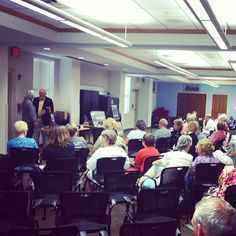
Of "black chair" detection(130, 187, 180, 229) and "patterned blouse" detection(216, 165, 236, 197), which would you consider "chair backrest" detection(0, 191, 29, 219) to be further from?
"patterned blouse" detection(216, 165, 236, 197)

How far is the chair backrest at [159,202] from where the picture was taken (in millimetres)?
3113

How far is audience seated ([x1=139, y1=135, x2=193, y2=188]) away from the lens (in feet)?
12.9

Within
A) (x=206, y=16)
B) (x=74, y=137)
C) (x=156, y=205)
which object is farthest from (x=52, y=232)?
(x=74, y=137)

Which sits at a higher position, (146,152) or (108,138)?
Answer: (108,138)

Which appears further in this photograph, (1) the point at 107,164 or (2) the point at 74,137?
(2) the point at 74,137

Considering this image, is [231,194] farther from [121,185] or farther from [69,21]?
[69,21]

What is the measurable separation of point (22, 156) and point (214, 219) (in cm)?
340

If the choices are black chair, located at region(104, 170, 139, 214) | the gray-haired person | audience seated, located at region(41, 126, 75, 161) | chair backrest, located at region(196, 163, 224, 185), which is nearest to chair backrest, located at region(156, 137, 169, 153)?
chair backrest, located at region(196, 163, 224, 185)

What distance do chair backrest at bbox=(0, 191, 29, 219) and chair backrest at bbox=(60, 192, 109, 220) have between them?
0.32 meters

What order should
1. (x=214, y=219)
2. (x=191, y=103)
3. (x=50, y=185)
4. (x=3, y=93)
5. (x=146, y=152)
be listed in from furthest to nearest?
(x=191, y=103)
(x=3, y=93)
(x=146, y=152)
(x=50, y=185)
(x=214, y=219)

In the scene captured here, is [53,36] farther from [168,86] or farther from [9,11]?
[168,86]

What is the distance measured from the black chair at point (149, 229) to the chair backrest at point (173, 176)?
4.72 feet

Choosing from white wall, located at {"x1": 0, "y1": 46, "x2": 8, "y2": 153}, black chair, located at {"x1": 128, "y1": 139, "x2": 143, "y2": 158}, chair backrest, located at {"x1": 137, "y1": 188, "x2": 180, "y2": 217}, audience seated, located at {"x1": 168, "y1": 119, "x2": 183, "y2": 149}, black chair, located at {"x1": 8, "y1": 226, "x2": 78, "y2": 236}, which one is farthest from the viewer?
audience seated, located at {"x1": 168, "y1": 119, "x2": 183, "y2": 149}

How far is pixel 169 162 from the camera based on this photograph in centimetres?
423
